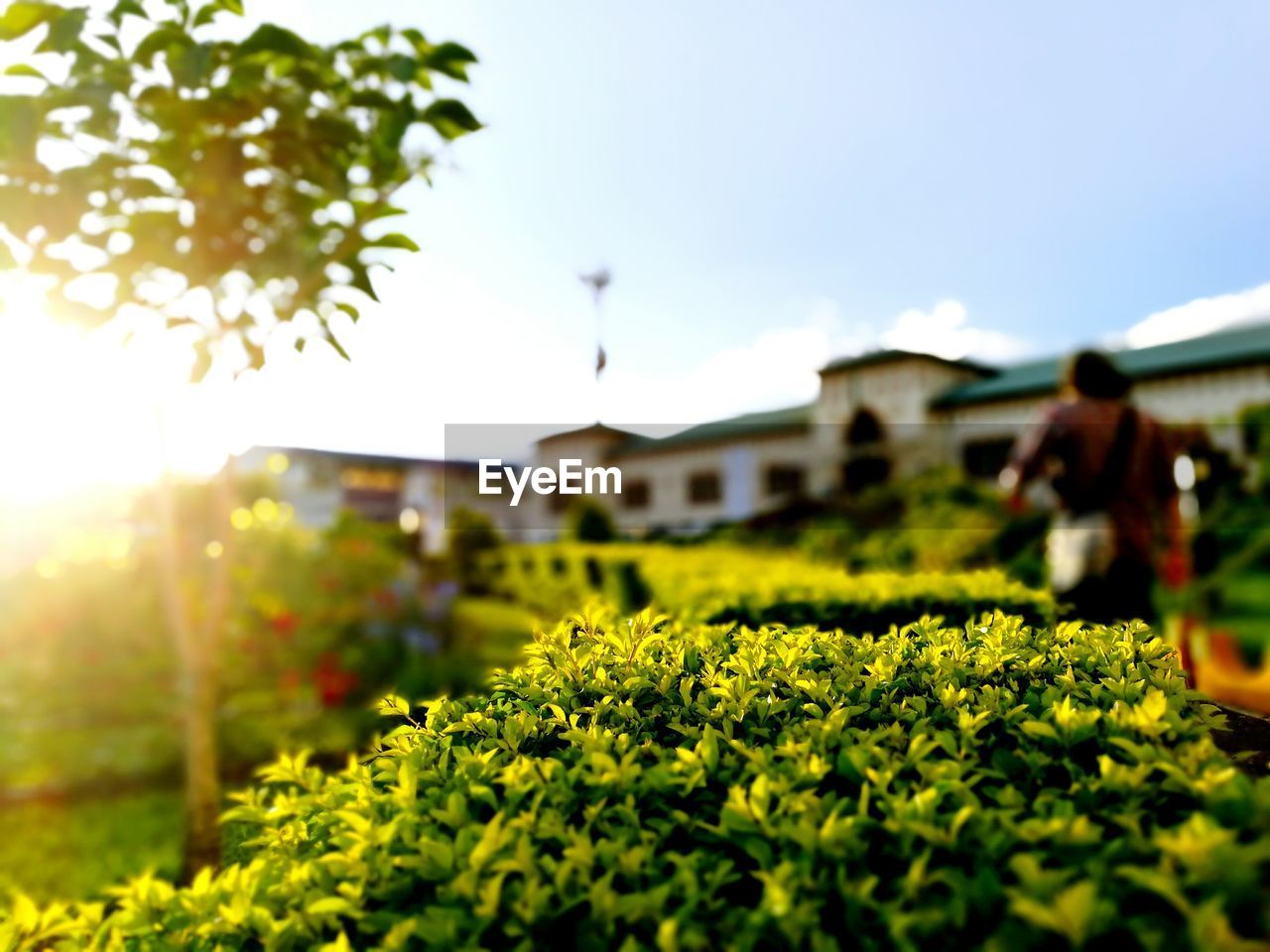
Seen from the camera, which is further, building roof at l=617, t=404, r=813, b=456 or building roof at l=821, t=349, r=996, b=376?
building roof at l=617, t=404, r=813, b=456

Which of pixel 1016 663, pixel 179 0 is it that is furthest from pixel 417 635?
pixel 1016 663

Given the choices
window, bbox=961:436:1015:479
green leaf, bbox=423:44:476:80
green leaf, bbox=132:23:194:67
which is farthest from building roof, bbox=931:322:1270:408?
green leaf, bbox=132:23:194:67

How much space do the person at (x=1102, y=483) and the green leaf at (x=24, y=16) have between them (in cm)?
526

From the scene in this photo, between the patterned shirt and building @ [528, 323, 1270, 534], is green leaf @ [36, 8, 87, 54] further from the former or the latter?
building @ [528, 323, 1270, 534]

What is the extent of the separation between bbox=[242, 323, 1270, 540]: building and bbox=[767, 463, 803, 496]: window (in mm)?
35

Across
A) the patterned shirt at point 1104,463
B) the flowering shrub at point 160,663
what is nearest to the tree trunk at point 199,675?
the flowering shrub at point 160,663

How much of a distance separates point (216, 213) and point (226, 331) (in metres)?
0.52

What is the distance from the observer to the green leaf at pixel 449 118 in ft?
11.8

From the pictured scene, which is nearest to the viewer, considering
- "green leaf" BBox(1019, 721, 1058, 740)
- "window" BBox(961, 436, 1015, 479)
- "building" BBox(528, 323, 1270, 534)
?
"green leaf" BBox(1019, 721, 1058, 740)

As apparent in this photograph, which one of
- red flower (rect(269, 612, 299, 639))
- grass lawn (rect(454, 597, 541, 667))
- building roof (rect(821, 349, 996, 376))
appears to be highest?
building roof (rect(821, 349, 996, 376))

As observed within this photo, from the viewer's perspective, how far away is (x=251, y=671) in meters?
7.77

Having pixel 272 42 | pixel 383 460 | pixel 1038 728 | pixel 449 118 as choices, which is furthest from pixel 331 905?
pixel 383 460

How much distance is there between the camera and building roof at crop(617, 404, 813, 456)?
30500mm

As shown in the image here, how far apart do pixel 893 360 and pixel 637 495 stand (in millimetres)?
10483
